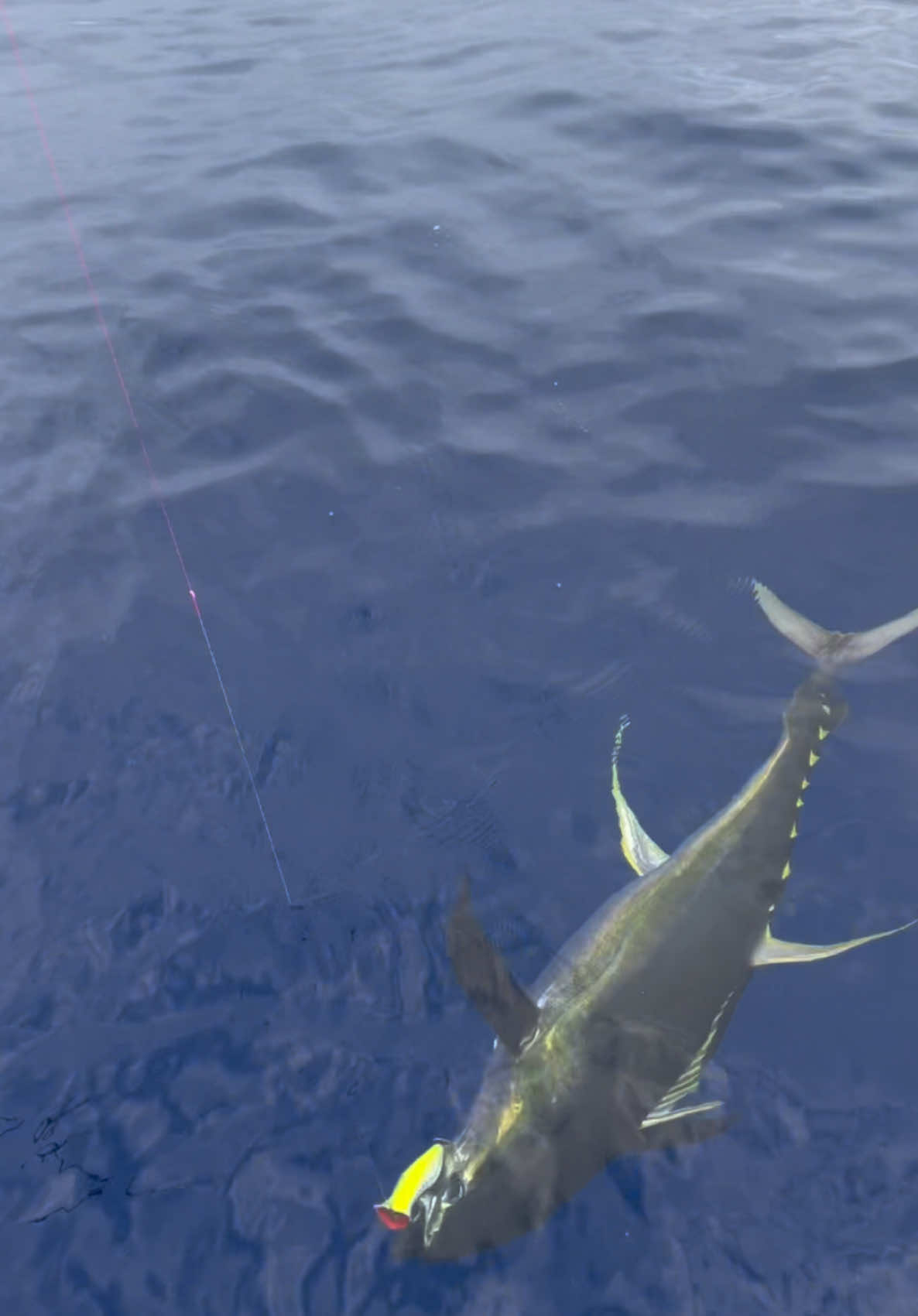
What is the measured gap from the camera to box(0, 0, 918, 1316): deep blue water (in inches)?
232

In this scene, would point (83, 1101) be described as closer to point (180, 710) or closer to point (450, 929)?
point (450, 929)

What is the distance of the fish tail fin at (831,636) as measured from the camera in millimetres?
7910

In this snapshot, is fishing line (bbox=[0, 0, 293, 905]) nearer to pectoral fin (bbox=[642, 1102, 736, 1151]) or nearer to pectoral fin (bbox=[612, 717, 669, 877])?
pectoral fin (bbox=[612, 717, 669, 877])

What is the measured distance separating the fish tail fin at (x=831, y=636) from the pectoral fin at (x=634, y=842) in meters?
1.81

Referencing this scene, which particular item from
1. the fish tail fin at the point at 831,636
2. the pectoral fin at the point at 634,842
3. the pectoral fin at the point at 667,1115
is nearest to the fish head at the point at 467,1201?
the pectoral fin at the point at 667,1115

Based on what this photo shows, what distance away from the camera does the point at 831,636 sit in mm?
8289

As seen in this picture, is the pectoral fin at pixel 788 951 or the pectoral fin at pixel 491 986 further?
the pectoral fin at pixel 788 951

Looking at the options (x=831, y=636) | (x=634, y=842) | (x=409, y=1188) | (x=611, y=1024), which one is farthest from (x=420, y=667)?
(x=409, y=1188)

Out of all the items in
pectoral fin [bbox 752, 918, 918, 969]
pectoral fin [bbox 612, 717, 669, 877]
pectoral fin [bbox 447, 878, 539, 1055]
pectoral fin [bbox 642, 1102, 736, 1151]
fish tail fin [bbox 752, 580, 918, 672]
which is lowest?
pectoral fin [bbox 642, 1102, 736, 1151]

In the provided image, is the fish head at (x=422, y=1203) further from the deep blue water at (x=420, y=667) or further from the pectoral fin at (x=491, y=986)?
the pectoral fin at (x=491, y=986)

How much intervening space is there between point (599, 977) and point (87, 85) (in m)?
20.1

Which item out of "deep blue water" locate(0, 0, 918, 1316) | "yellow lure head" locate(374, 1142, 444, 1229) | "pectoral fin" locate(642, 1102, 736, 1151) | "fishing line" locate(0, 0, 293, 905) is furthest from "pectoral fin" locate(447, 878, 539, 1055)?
"fishing line" locate(0, 0, 293, 905)

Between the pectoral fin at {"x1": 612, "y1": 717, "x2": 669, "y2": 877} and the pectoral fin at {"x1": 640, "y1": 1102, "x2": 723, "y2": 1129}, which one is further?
the pectoral fin at {"x1": 612, "y1": 717, "x2": 669, "y2": 877}

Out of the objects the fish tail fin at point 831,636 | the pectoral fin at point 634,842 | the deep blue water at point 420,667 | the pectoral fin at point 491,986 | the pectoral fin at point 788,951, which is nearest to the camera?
the deep blue water at point 420,667
